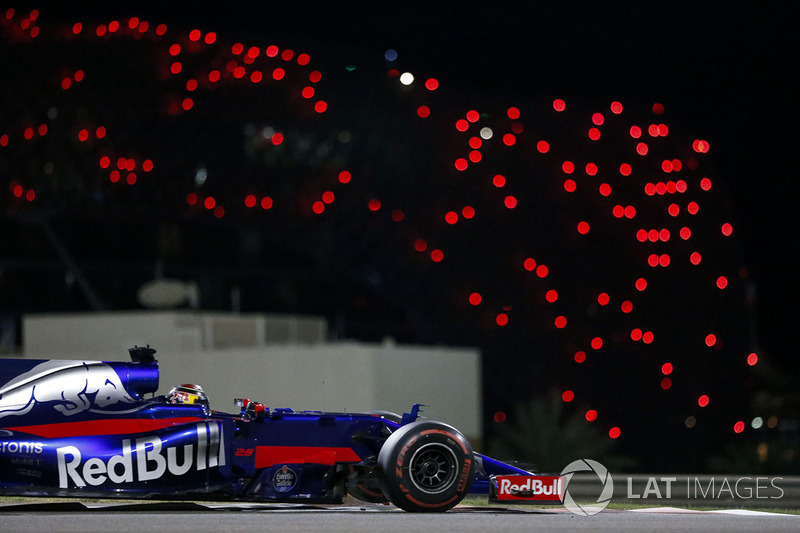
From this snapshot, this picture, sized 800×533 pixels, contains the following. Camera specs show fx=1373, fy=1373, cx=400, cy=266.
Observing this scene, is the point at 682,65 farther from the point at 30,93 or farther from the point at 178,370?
the point at 178,370

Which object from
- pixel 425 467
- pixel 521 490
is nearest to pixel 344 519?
pixel 425 467

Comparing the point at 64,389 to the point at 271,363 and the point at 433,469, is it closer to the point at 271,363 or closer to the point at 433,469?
the point at 433,469

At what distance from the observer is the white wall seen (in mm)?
23719

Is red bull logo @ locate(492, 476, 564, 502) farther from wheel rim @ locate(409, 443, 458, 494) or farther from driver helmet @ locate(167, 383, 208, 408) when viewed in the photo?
driver helmet @ locate(167, 383, 208, 408)

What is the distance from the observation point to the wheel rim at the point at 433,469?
10.9 metres

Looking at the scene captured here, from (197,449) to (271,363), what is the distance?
532 inches

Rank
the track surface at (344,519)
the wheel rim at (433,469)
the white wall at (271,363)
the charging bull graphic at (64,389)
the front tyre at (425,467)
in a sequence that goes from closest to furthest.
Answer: the track surface at (344,519), the front tyre at (425,467), the wheel rim at (433,469), the charging bull graphic at (64,389), the white wall at (271,363)

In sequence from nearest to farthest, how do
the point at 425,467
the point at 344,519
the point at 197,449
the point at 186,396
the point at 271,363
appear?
1. the point at 344,519
2. the point at 425,467
3. the point at 197,449
4. the point at 186,396
5. the point at 271,363

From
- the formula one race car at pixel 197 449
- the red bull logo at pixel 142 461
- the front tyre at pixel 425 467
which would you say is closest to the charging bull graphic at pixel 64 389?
the formula one race car at pixel 197 449

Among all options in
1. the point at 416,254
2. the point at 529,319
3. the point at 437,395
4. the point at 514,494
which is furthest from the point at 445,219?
the point at 514,494

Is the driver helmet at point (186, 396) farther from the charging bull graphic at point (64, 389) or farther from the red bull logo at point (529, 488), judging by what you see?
the red bull logo at point (529, 488)

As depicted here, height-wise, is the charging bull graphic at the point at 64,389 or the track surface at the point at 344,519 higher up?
the charging bull graphic at the point at 64,389

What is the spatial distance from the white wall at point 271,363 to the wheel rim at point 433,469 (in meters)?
12.1

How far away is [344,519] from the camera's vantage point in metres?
10.1
